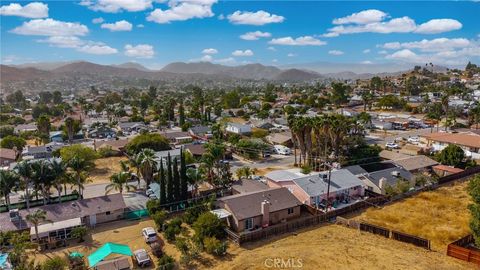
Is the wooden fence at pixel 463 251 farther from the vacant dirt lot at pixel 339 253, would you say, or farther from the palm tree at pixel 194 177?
the palm tree at pixel 194 177

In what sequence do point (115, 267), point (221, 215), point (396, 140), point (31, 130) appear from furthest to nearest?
point (31, 130)
point (396, 140)
point (221, 215)
point (115, 267)

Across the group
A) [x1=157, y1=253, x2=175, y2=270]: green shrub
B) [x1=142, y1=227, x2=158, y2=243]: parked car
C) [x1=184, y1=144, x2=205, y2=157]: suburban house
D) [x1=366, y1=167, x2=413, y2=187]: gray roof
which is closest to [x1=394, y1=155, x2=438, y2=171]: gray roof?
[x1=366, y1=167, x2=413, y2=187]: gray roof

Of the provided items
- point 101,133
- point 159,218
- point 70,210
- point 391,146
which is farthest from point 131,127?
point 159,218

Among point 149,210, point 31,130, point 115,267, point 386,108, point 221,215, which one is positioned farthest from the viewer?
point 386,108

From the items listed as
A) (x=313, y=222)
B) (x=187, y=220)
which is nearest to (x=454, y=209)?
(x=313, y=222)

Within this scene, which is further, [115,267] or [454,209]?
[454,209]

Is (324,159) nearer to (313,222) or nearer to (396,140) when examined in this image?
(313,222)

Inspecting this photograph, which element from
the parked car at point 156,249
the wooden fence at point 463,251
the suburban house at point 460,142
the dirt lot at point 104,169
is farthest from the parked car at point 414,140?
the parked car at point 156,249
